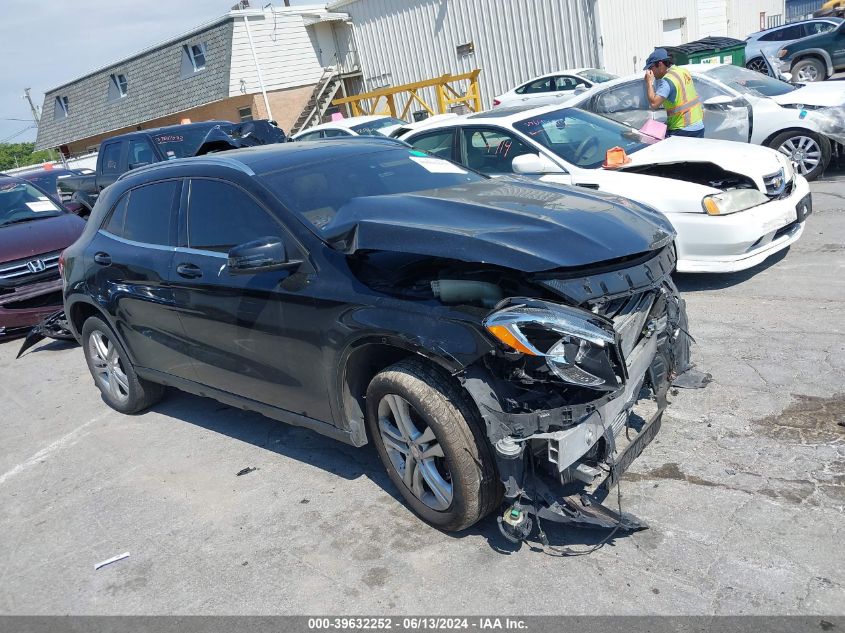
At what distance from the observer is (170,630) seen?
3186mm

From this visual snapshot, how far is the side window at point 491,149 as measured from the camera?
7.11 meters

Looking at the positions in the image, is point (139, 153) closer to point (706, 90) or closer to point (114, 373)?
point (114, 373)

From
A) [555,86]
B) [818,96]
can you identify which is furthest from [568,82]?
[818,96]

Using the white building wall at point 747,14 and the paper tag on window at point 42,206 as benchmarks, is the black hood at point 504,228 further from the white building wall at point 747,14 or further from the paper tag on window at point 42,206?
the white building wall at point 747,14

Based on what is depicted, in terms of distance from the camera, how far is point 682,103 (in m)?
8.11

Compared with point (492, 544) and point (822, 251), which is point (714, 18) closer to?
point (822, 251)

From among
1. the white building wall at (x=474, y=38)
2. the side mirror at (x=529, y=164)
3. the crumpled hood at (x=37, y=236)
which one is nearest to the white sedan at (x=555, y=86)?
the white building wall at (x=474, y=38)

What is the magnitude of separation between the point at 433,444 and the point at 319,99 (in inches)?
1060

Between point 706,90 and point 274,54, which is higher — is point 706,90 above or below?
below

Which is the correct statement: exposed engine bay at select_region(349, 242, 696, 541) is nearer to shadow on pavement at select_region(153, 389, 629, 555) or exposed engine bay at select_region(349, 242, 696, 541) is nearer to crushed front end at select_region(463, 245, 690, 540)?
crushed front end at select_region(463, 245, 690, 540)

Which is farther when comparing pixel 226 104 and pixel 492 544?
pixel 226 104

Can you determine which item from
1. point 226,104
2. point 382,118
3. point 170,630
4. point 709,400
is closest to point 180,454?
point 170,630

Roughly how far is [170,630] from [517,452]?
1.72 metres

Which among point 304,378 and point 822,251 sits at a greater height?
point 304,378
